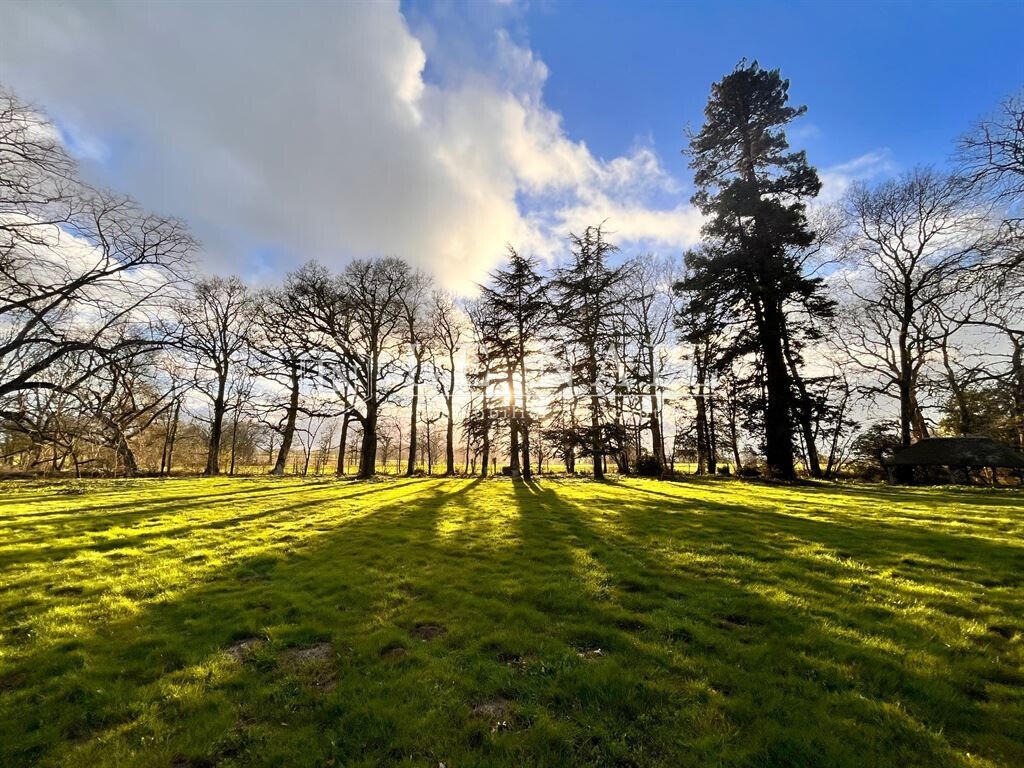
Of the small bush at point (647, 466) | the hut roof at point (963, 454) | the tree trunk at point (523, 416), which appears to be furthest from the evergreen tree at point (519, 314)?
the hut roof at point (963, 454)

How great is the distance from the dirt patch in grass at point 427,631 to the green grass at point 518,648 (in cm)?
5

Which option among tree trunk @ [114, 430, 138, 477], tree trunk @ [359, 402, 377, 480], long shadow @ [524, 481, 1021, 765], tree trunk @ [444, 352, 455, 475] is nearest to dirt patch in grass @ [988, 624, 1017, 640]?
long shadow @ [524, 481, 1021, 765]

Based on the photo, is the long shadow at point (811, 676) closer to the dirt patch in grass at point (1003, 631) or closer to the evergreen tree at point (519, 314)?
the dirt patch in grass at point (1003, 631)

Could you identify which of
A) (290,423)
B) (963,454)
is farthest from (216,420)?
(963,454)

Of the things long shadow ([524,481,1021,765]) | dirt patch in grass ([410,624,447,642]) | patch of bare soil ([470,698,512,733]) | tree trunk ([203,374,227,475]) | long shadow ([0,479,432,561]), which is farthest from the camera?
tree trunk ([203,374,227,475])

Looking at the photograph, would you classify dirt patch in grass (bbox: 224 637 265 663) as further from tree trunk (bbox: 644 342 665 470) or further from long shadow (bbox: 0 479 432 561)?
tree trunk (bbox: 644 342 665 470)

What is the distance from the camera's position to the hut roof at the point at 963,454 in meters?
19.3

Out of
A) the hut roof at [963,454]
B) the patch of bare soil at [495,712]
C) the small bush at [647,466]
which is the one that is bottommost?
the patch of bare soil at [495,712]

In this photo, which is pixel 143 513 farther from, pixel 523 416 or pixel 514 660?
pixel 523 416

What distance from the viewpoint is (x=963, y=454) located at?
65.4ft

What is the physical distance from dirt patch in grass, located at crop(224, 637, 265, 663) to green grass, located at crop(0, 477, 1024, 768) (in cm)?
4

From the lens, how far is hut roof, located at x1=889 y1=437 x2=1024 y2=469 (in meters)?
19.3

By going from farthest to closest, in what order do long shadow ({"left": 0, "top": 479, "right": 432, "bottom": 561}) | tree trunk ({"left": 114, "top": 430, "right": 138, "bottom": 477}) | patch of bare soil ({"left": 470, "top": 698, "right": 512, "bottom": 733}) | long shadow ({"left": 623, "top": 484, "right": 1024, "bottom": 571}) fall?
long shadow ({"left": 0, "top": 479, "right": 432, "bottom": 561})
tree trunk ({"left": 114, "top": 430, "right": 138, "bottom": 477})
long shadow ({"left": 623, "top": 484, "right": 1024, "bottom": 571})
patch of bare soil ({"left": 470, "top": 698, "right": 512, "bottom": 733})

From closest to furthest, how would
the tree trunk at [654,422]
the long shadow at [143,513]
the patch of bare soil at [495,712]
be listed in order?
the patch of bare soil at [495,712]
the long shadow at [143,513]
the tree trunk at [654,422]
